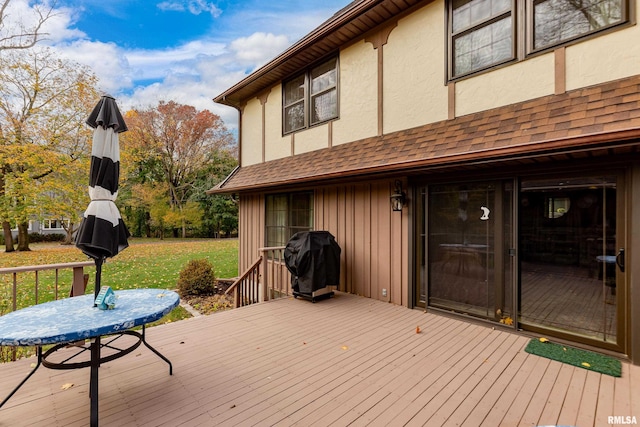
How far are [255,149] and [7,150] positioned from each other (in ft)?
33.4

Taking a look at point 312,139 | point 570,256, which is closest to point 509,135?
point 570,256

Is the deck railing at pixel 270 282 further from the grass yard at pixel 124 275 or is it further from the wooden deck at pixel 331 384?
the wooden deck at pixel 331 384

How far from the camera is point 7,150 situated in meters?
10.7

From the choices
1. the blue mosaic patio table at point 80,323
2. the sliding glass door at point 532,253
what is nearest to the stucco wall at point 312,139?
the sliding glass door at point 532,253

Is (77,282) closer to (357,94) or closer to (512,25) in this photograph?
(357,94)

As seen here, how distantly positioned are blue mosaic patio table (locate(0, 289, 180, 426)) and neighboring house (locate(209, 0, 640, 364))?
3.48m

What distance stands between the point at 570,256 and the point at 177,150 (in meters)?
22.9

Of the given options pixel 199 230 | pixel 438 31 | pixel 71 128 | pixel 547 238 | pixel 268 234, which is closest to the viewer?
pixel 547 238

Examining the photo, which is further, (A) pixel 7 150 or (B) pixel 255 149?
(A) pixel 7 150

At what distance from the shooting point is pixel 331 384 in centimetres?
260

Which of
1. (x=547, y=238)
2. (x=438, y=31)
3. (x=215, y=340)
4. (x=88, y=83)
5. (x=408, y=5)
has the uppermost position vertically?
(x=88, y=83)

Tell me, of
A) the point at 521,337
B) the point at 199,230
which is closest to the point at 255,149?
the point at 521,337

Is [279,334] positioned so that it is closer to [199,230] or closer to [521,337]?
[521,337]

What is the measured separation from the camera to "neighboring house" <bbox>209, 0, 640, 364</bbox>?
301 centimetres
